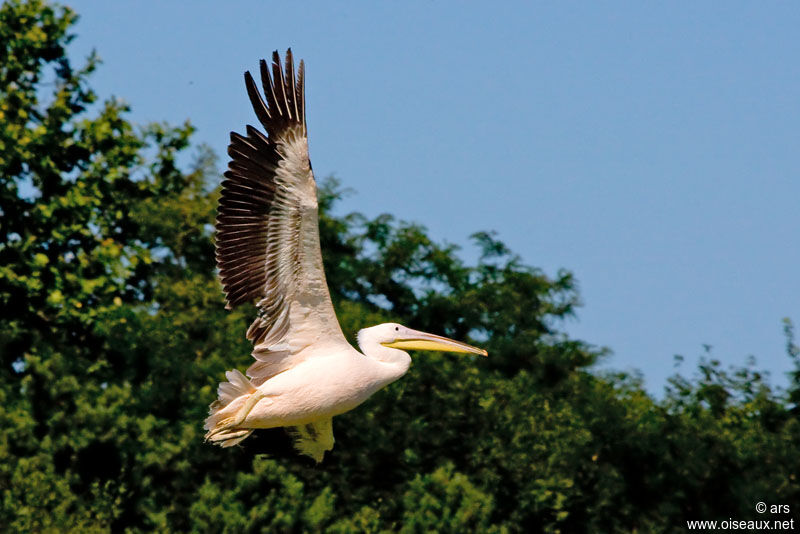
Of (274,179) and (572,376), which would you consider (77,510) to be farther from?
(274,179)

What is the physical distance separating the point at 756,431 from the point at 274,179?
579 inches

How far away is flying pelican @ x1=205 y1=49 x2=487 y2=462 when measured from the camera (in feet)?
33.3

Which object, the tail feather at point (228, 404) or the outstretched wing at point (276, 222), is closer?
the outstretched wing at point (276, 222)

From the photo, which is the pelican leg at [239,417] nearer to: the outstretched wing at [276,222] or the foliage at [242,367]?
the outstretched wing at [276,222]

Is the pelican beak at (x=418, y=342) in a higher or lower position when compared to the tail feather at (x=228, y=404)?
higher

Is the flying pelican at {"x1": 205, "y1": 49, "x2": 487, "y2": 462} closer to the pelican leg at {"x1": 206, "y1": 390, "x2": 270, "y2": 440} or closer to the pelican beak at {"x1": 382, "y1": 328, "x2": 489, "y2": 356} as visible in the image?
the pelican leg at {"x1": 206, "y1": 390, "x2": 270, "y2": 440}

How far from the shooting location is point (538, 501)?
2242cm

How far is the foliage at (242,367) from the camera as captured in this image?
2230 cm

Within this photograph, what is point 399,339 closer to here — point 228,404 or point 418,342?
point 418,342

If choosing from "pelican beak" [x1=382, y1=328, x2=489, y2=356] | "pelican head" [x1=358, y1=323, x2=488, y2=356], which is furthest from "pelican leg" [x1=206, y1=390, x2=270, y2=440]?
"pelican beak" [x1=382, y1=328, x2=489, y2=356]

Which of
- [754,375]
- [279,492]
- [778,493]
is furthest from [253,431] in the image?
[754,375]

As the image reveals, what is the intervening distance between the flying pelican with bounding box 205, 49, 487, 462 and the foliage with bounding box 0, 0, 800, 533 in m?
11.1

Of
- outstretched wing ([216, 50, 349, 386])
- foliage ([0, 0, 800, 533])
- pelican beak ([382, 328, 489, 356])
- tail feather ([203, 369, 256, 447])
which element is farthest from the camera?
foliage ([0, 0, 800, 533])

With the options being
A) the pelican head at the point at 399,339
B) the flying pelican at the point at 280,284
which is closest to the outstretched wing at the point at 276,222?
the flying pelican at the point at 280,284
